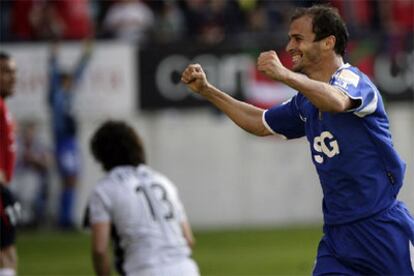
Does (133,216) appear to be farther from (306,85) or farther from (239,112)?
(306,85)

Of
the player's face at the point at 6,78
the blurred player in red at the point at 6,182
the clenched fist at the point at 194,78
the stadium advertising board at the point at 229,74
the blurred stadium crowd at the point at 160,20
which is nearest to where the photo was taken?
the clenched fist at the point at 194,78

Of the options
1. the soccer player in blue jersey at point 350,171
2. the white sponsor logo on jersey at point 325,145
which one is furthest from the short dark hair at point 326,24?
the white sponsor logo on jersey at point 325,145

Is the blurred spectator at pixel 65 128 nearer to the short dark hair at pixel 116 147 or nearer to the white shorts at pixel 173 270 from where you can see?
the short dark hair at pixel 116 147

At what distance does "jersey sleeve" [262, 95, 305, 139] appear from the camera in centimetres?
838

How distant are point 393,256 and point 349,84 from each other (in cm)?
107

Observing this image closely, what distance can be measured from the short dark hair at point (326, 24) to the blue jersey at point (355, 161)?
17 cm

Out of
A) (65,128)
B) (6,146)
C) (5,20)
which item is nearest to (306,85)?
(6,146)

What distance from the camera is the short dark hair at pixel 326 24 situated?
7773 mm

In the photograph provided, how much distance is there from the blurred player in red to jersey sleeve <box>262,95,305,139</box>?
3.20 metres

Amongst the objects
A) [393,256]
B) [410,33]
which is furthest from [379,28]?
[393,256]

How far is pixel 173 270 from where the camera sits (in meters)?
9.14

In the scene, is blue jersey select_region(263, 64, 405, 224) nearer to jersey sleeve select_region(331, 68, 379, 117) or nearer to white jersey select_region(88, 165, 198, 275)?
jersey sleeve select_region(331, 68, 379, 117)

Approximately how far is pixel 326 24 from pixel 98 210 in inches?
89.3

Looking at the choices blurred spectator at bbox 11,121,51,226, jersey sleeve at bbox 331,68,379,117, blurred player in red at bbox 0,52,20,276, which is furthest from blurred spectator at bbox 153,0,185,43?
jersey sleeve at bbox 331,68,379,117
